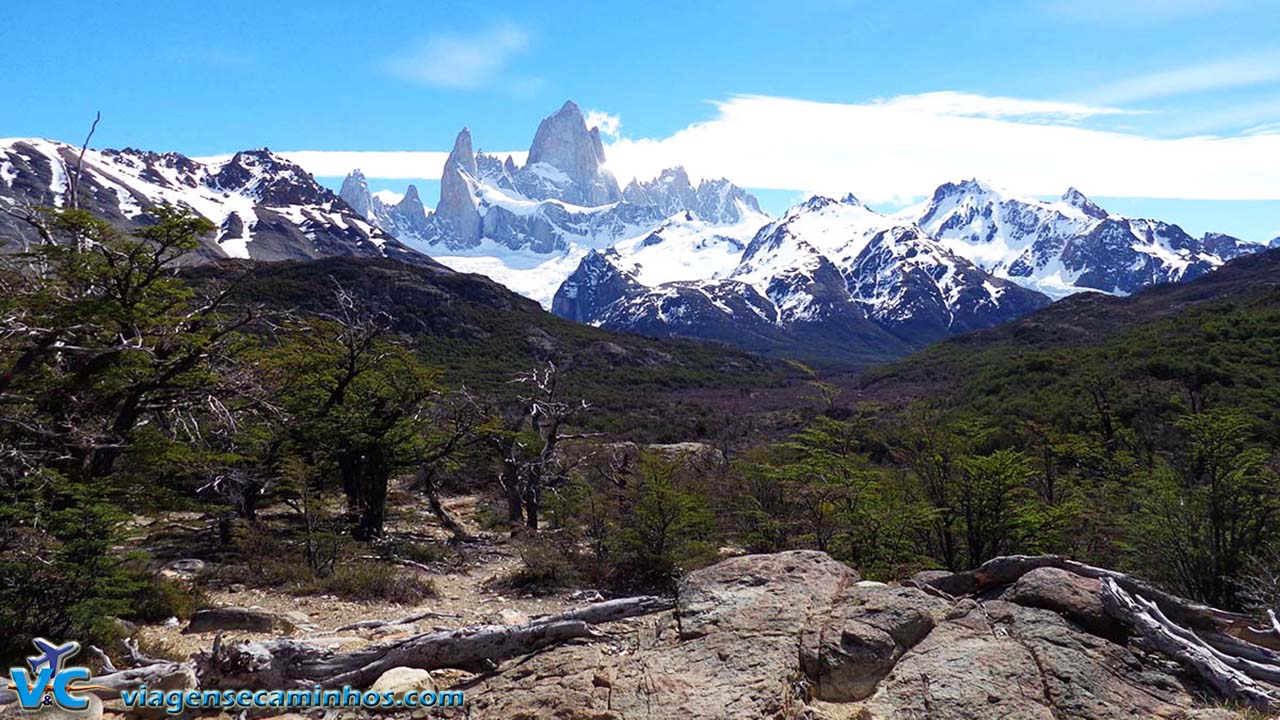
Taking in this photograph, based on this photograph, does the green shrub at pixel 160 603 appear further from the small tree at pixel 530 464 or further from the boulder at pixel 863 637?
the small tree at pixel 530 464

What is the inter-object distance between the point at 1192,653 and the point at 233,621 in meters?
10.3

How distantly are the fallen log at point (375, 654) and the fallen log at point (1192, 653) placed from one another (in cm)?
451

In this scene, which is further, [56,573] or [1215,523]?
[1215,523]

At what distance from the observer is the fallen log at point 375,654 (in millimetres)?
6027

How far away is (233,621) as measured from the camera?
868 centimetres

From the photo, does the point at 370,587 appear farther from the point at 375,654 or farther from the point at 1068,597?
the point at 1068,597

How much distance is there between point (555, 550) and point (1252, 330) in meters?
50.5

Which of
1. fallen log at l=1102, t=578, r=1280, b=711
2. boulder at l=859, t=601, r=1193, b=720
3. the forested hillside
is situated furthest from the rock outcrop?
the forested hillside

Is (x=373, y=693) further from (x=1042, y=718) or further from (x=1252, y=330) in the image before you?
(x=1252, y=330)

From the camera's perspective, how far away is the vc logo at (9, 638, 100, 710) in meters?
5.45

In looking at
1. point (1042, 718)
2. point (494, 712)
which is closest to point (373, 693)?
point (494, 712)

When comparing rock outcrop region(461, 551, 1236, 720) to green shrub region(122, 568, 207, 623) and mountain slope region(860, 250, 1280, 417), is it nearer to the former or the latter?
green shrub region(122, 568, 207, 623)

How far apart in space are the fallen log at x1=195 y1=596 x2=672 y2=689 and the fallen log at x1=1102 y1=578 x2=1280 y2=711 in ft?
14.8

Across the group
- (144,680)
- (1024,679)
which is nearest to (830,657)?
(1024,679)
